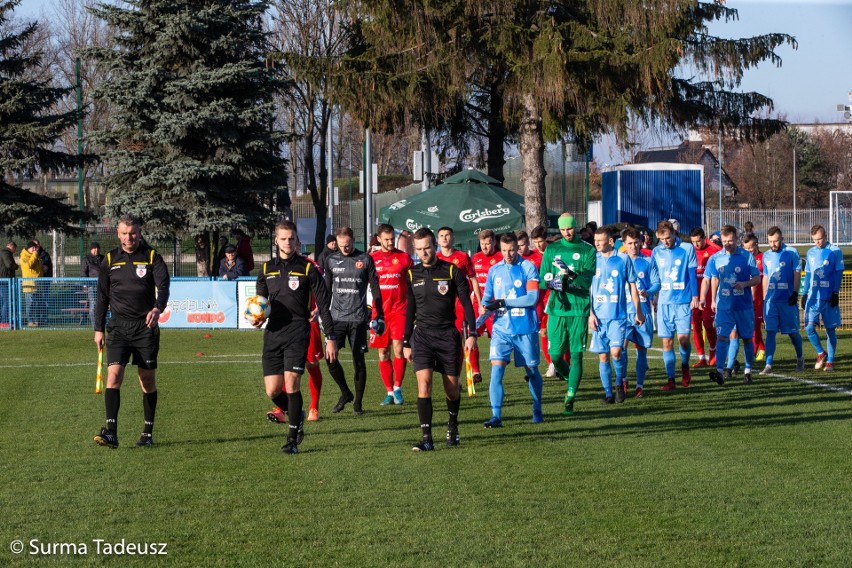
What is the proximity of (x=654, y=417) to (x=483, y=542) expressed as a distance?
18.0 feet

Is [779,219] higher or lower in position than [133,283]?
higher

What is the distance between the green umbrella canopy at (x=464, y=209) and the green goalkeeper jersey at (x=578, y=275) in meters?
14.0

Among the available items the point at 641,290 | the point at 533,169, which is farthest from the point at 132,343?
the point at 533,169

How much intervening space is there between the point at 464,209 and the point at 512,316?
15.7 m

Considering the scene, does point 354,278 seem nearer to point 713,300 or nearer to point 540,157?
point 713,300

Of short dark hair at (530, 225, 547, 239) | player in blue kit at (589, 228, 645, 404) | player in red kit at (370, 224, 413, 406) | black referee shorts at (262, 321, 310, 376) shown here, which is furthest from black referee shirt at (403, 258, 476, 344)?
short dark hair at (530, 225, 547, 239)

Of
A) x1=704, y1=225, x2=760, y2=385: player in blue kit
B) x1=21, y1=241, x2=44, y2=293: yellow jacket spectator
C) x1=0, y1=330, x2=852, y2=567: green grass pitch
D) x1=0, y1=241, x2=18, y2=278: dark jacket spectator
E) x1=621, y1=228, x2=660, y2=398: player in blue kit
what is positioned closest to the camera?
x1=0, y1=330, x2=852, y2=567: green grass pitch

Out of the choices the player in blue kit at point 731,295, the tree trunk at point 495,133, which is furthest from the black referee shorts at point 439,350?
the tree trunk at point 495,133

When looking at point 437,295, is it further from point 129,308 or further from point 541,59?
point 541,59

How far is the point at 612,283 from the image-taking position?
12.6 m

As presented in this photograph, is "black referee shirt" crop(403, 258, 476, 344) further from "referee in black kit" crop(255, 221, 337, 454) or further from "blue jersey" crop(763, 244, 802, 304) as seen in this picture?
"blue jersey" crop(763, 244, 802, 304)

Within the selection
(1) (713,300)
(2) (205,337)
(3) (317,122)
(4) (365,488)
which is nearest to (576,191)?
(3) (317,122)

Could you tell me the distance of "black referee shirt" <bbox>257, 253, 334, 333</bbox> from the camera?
9.67m

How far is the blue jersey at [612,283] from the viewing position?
12.6m
